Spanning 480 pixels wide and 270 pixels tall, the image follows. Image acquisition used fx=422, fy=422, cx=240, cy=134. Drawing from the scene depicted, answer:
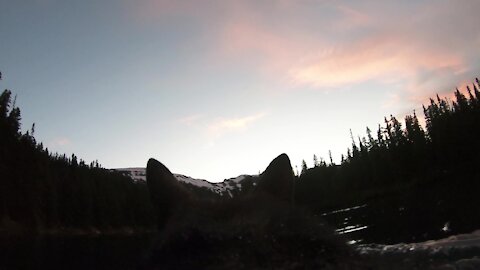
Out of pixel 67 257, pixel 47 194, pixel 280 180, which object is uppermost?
pixel 47 194

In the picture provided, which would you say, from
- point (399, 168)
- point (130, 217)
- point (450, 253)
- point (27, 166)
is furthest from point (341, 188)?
point (450, 253)

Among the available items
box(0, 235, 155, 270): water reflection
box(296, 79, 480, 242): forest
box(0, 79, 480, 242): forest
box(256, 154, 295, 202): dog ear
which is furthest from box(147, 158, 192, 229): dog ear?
box(296, 79, 480, 242): forest

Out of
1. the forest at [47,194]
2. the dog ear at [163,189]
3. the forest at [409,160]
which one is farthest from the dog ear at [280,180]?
the forest at [47,194]

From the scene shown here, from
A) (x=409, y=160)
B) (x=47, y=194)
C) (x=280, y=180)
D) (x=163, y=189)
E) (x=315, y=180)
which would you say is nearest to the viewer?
(x=280, y=180)

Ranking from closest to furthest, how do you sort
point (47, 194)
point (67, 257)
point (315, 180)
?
1. point (67, 257)
2. point (47, 194)
3. point (315, 180)

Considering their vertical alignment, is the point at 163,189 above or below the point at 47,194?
below

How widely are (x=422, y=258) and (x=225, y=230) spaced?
1.84 meters

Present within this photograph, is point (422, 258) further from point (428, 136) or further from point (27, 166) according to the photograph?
point (428, 136)

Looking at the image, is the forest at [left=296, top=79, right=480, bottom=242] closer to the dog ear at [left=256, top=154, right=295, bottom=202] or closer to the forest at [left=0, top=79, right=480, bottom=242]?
the forest at [left=0, top=79, right=480, bottom=242]

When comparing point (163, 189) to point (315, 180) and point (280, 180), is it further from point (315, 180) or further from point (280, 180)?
point (315, 180)

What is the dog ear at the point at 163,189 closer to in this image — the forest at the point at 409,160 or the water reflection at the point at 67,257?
the water reflection at the point at 67,257

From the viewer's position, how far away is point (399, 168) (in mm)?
112125

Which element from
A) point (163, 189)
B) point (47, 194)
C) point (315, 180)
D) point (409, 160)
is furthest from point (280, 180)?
point (315, 180)

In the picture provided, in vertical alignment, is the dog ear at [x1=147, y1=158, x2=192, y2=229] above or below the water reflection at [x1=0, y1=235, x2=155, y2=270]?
above
